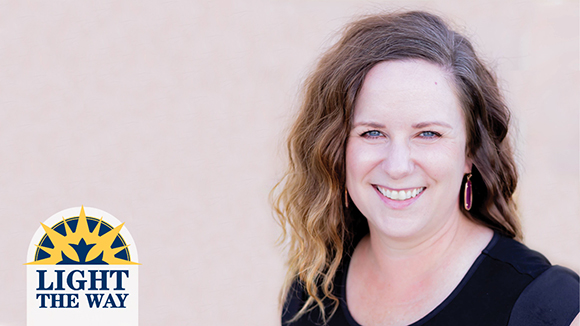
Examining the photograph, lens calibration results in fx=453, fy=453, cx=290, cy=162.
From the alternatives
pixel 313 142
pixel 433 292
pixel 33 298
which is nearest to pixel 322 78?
pixel 313 142

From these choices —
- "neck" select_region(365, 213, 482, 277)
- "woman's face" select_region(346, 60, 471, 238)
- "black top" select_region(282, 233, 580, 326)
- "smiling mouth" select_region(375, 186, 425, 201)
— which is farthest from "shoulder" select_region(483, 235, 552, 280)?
"smiling mouth" select_region(375, 186, 425, 201)

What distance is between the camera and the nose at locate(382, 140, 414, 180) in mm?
1709

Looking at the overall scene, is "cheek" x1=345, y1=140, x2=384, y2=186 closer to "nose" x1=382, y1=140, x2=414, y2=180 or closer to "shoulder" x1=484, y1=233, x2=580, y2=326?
"nose" x1=382, y1=140, x2=414, y2=180

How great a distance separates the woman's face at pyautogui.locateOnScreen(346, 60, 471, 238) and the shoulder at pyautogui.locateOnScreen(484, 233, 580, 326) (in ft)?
1.16

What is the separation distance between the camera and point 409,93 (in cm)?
169

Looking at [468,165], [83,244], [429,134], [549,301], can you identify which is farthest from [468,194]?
[83,244]

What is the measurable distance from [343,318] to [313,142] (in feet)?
2.66

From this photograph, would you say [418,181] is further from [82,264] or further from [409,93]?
[82,264]

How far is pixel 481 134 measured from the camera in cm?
187

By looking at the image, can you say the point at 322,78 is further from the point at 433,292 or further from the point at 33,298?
the point at 33,298

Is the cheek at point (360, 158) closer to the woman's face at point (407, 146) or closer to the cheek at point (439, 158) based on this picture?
the woman's face at point (407, 146)

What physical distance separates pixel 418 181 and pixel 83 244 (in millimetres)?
2480

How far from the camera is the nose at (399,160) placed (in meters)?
1.71

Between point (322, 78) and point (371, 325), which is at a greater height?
point (322, 78)
